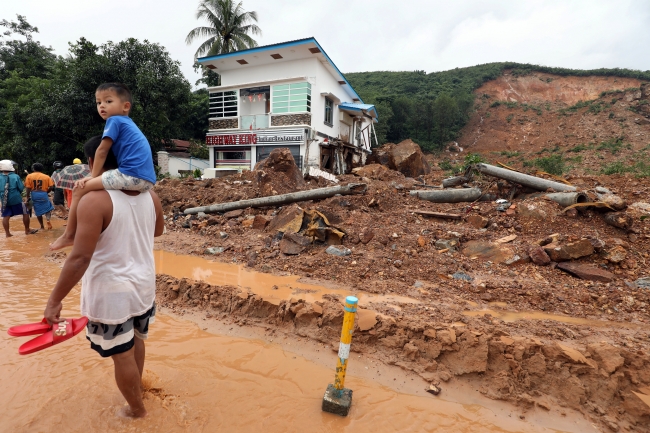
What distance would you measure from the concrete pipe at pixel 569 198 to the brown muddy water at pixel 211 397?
220 inches

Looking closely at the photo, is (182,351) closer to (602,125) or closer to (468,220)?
(468,220)

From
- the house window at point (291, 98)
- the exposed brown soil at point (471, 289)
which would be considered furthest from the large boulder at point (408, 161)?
the exposed brown soil at point (471, 289)

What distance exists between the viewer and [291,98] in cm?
1723

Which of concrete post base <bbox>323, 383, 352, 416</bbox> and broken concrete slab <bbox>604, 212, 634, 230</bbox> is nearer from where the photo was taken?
concrete post base <bbox>323, 383, 352, 416</bbox>

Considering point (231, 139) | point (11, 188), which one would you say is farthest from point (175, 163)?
point (11, 188)

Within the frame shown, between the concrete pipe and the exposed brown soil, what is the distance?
241mm

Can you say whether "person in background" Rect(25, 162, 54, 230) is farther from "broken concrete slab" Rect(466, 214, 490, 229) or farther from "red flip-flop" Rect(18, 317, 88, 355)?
"broken concrete slab" Rect(466, 214, 490, 229)

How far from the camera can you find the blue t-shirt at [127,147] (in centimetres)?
175

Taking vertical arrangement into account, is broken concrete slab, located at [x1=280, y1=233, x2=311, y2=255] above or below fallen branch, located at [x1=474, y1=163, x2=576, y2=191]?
below

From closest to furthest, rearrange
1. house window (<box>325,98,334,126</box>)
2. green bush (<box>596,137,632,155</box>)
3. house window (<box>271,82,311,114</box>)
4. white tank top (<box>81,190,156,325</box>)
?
white tank top (<box>81,190,156,325</box>)
house window (<box>271,82,311,114</box>)
house window (<box>325,98,334,126</box>)
green bush (<box>596,137,632,155</box>)

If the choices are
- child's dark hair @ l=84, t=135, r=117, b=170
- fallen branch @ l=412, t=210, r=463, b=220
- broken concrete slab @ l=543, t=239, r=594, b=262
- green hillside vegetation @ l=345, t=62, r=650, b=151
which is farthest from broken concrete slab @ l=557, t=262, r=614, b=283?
green hillside vegetation @ l=345, t=62, r=650, b=151

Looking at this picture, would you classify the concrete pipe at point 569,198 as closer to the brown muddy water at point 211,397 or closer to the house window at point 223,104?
the brown muddy water at point 211,397

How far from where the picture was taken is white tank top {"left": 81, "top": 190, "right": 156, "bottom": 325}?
174 cm

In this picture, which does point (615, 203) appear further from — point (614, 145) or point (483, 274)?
point (614, 145)
